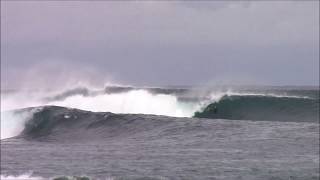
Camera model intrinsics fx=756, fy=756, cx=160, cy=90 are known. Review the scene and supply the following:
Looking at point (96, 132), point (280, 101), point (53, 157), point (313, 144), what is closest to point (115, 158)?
point (53, 157)

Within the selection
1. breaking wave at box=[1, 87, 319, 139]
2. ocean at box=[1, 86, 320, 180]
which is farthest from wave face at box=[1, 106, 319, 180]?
breaking wave at box=[1, 87, 319, 139]

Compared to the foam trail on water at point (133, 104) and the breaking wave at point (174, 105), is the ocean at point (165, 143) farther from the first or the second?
the foam trail on water at point (133, 104)

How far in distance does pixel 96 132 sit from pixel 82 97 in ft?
72.0

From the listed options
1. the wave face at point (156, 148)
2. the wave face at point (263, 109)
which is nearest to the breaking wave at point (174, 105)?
the wave face at point (263, 109)

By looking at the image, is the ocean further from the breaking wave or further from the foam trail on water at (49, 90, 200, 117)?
the foam trail on water at (49, 90, 200, 117)

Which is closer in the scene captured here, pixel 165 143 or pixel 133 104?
pixel 165 143

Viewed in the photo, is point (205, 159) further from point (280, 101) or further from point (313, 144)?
point (280, 101)

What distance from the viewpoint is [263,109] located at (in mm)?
49062

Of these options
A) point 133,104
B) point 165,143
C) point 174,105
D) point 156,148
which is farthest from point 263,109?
point 156,148

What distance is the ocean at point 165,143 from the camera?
20338 mm

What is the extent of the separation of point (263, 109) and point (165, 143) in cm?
2242

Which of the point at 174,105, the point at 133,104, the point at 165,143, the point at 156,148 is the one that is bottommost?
the point at 156,148

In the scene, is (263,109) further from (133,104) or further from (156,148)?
(156,148)

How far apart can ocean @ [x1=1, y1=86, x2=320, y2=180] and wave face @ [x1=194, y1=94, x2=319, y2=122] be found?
60 mm
